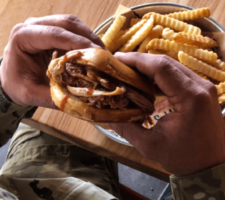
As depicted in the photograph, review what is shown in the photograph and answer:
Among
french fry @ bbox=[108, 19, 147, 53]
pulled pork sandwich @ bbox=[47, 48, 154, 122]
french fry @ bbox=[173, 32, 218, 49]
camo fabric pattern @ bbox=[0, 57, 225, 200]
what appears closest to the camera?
pulled pork sandwich @ bbox=[47, 48, 154, 122]

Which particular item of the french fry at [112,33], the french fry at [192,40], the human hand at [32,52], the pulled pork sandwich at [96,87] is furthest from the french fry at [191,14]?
the pulled pork sandwich at [96,87]

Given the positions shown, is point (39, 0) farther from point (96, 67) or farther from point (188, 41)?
point (96, 67)

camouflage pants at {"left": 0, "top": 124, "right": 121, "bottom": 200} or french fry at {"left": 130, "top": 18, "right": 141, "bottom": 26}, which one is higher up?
french fry at {"left": 130, "top": 18, "right": 141, "bottom": 26}

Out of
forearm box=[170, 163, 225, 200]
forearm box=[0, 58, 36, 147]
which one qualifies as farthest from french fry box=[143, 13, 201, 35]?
forearm box=[0, 58, 36, 147]

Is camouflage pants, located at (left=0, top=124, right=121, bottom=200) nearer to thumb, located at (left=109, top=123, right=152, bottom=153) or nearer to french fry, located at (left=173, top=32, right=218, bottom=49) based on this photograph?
thumb, located at (left=109, top=123, right=152, bottom=153)

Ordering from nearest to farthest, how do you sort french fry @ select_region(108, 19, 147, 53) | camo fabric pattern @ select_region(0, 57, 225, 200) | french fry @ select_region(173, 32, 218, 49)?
camo fabric pattern @ select_region(0, 57, 225, 200), french fry @ select_region(173, 32, 218, 49), french fry @ select_region(108, 19, 147, 53)

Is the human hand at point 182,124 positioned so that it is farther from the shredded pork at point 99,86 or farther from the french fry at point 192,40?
the french fry at point 192,40

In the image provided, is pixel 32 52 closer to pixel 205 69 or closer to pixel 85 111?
pixel 85 111
